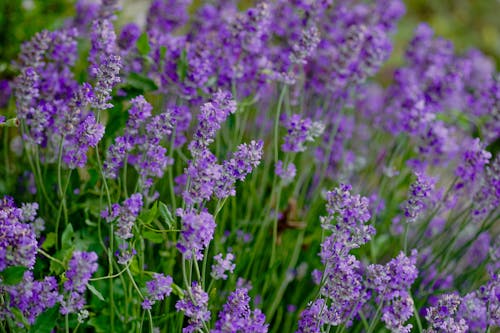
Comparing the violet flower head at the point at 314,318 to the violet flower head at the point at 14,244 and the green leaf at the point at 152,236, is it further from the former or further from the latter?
the violet flower head at the point at 14,244

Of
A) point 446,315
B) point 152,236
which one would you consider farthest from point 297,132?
point 446,315

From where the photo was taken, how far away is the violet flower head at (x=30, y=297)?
112 cm

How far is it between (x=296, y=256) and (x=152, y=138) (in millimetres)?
675

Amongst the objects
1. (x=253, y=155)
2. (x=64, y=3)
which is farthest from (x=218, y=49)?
(x=64, y=3)

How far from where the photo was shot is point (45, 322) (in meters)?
1.20

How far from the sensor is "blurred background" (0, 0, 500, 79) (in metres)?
2.68

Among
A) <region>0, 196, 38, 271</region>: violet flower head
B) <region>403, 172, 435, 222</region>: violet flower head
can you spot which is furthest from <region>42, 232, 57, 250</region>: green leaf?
<region>403, 172, 435, 222</region>: violet flower head

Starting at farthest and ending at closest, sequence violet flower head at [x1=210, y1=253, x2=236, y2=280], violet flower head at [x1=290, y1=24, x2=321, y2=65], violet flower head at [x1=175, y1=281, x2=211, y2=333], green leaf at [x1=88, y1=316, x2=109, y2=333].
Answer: violet flower head at [x1=290, y1=24, x2=321, y2=65], green leaf at [x1=88, y1=316, x2=109, y2=333], violet flower head at [x1=210, y1=253, x2=236, y2=280], violet flower head at [x1=175, y1=281, x2=211, y2=333]

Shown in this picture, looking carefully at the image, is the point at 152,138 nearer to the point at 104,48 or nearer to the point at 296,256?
the point at 104,48

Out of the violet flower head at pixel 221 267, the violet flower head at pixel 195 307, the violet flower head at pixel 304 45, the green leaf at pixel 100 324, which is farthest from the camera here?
the violet flower head at pixel 304 45

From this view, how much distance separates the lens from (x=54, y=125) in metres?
1.52

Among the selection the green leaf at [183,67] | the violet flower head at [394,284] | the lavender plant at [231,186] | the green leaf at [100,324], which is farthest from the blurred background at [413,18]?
the violet flower head at [394,284]

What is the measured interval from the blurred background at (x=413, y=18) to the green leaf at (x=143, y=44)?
1.05 meters

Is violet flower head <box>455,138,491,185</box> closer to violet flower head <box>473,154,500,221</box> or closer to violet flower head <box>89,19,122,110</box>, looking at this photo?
violet flower head <box>473,154,500,221</box>
